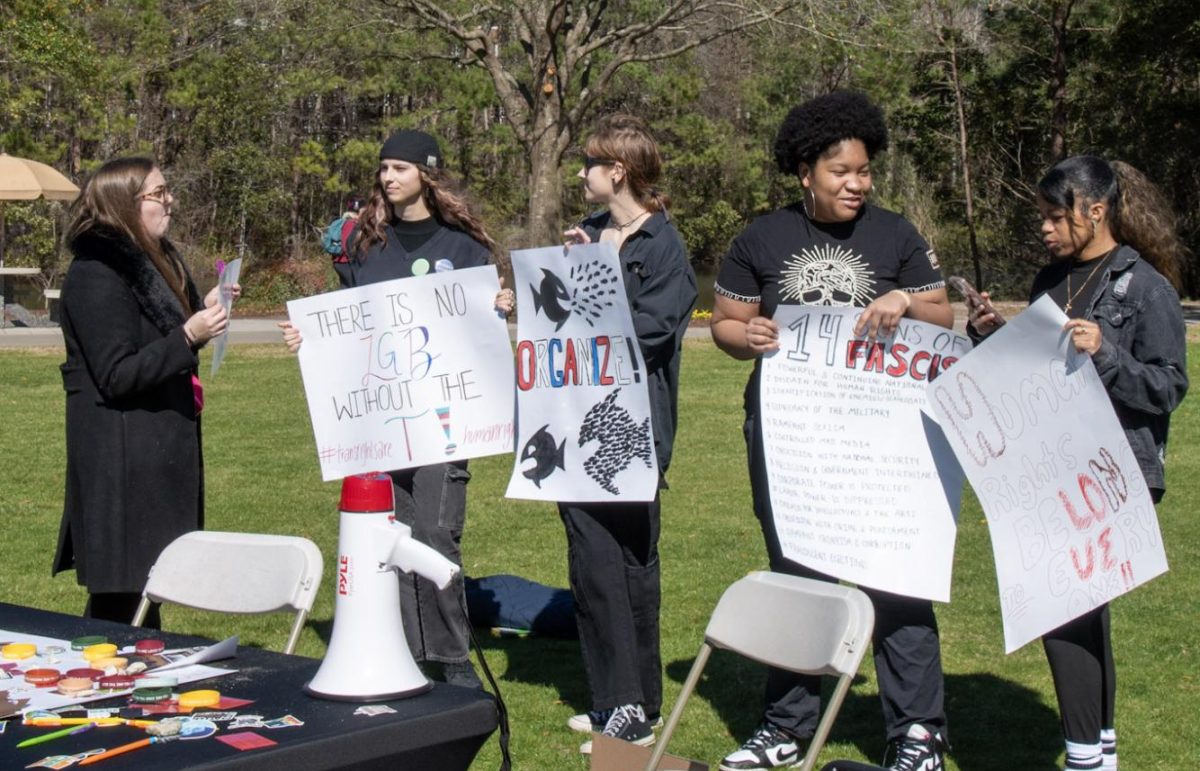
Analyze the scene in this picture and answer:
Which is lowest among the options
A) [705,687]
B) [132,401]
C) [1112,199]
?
[705,687]

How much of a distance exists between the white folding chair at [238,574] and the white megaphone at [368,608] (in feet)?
3.19

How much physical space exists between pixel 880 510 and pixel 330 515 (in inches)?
221

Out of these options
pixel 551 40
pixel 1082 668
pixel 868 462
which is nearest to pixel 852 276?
pixel 868 462

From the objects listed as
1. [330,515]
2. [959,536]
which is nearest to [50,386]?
[330,515]

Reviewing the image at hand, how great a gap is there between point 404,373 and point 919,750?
194 centimetres

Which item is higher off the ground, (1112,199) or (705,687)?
(1112,199)

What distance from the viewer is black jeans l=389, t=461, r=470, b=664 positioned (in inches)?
203

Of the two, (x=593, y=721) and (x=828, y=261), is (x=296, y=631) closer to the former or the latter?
(x=593, y=721)

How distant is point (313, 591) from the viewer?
12.3 ft

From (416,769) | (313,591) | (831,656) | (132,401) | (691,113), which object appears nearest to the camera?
(416,769)

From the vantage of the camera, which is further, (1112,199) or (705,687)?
(705,687)

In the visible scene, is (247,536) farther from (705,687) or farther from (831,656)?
(705,687)

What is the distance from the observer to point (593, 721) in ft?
16.6

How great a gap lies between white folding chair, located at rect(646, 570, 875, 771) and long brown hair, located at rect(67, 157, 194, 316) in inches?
86.4
